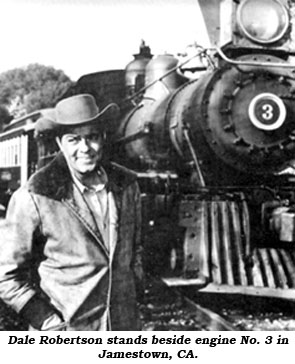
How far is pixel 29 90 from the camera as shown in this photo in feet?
19.2

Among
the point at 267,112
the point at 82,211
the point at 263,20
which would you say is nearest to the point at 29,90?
the point at 263,20

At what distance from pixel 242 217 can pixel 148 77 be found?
→ 6.83 ft

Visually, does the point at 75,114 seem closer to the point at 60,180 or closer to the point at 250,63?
the point at 60,180

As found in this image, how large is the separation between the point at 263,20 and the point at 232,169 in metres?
1.00

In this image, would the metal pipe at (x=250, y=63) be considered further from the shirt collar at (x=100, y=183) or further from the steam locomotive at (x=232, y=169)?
the shirt collar at (x=100, y=183)

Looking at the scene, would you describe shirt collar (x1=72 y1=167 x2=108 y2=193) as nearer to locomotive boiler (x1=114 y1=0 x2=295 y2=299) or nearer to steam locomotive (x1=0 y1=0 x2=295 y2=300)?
steam locomotive (x1=0 y1=0 x2=295 y2=300)

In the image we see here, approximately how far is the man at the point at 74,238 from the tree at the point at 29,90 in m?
2.90

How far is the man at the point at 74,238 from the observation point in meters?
1.72

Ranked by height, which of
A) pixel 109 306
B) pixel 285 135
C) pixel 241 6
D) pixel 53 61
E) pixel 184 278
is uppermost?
pixel 241 6

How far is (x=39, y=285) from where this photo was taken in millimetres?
1854

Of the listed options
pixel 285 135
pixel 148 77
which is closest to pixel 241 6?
pixel 285 135

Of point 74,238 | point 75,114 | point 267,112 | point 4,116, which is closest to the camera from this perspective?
point 74,238

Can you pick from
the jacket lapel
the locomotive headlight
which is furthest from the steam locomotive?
the jacket lapel

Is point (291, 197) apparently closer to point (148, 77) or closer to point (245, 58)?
point (245, 58)
